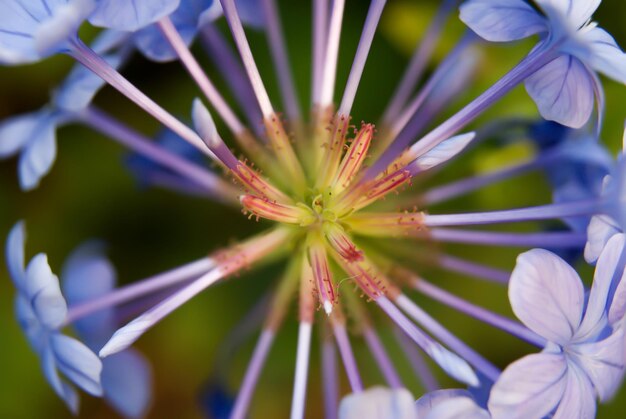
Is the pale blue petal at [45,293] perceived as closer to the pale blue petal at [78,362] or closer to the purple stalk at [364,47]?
the pale blue petal at [78,362]

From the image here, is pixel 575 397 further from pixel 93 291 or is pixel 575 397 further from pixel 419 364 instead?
pixel 93 291

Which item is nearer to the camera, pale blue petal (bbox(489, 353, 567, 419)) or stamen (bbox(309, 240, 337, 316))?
pale blue petal (bbox(489, 353, 567, 419))

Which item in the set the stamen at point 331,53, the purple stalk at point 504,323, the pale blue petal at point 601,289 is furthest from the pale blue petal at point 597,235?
the stamen at point 331,53

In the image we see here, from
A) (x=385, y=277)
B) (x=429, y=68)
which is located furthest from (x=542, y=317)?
(x=429, y=68)

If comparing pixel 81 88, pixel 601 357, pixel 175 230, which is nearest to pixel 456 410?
pixel 601 357

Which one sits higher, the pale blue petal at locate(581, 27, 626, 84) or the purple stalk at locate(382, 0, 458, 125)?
the purple stalk at locate(382, 0, 458, 125)

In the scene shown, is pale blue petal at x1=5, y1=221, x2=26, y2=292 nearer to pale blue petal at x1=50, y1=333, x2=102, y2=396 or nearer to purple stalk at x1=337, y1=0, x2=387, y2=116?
pale blue petal at x1=50, y1=333, x2=102, y2=396

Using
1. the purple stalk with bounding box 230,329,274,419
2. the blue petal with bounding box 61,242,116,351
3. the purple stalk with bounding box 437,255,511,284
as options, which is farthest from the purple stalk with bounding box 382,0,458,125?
the blue petal with bounding box 61,242,116,351
